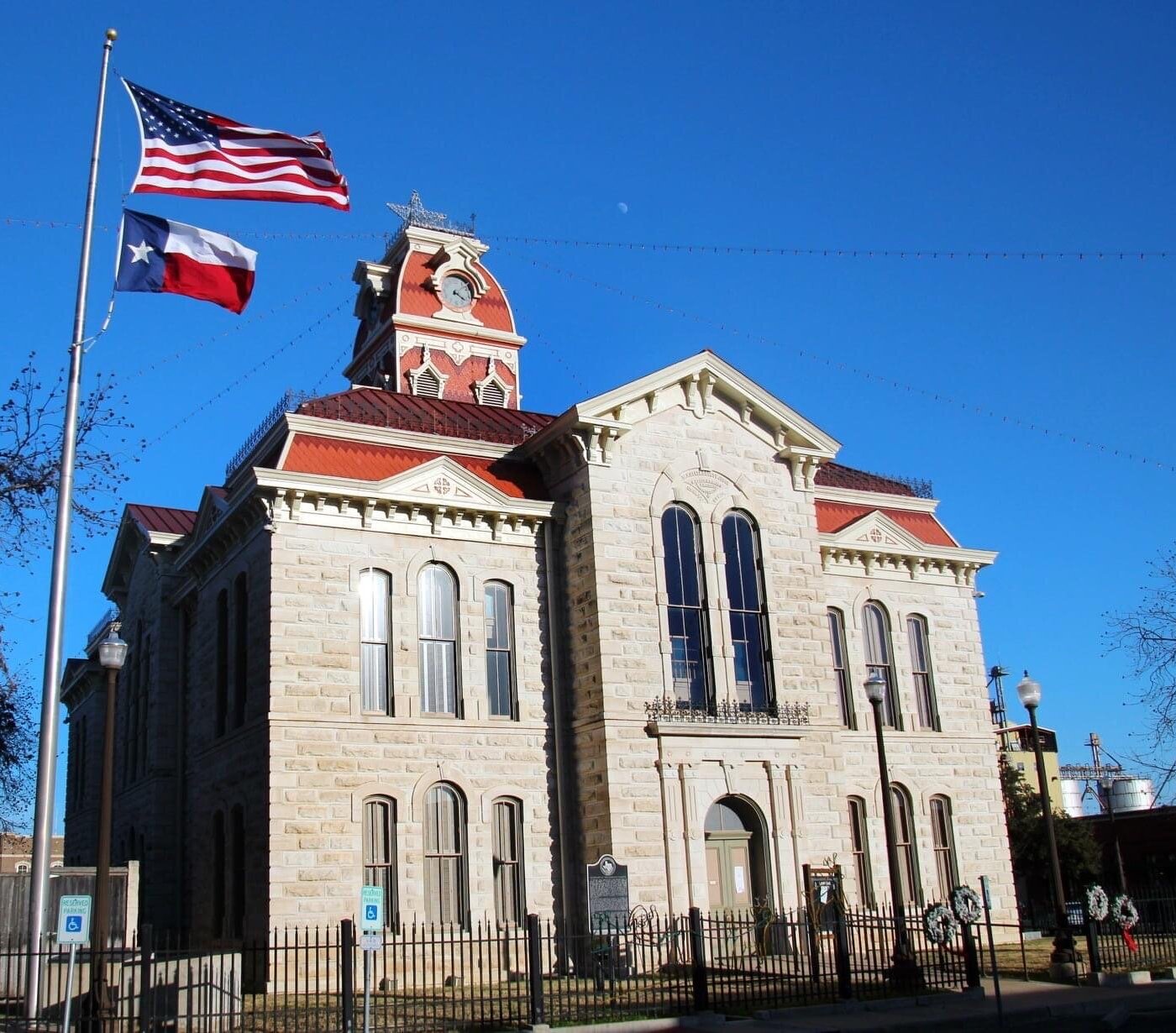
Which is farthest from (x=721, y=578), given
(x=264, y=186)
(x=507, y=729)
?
(x=264, y=186)

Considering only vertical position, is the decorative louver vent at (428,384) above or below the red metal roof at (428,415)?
above

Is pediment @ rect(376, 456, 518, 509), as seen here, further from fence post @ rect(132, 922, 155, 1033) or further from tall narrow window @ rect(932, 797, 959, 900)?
tall narrow window @ rect(932, 797, 959, 900)

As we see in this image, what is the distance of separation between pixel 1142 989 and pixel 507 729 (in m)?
12.6

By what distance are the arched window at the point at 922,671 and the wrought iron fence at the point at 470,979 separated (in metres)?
7.53

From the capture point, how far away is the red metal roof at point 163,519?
33.2 metres

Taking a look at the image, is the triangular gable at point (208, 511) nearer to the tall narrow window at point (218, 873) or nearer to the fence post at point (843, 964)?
the tall narrow window at point (218, 873)

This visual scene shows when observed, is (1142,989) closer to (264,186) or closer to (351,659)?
(351,659)

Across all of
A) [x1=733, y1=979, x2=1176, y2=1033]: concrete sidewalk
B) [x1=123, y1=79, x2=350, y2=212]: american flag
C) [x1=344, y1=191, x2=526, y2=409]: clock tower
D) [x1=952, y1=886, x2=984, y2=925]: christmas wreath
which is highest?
[x1=344, y1=191, x2=526, y2=409]: clock tower

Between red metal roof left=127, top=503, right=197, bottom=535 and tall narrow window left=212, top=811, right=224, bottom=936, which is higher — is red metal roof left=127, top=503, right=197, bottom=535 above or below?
above

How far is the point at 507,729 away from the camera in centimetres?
2645

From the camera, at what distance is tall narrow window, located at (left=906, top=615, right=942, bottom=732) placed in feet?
107

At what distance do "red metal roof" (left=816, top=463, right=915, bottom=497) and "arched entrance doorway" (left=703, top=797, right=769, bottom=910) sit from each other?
398 inches

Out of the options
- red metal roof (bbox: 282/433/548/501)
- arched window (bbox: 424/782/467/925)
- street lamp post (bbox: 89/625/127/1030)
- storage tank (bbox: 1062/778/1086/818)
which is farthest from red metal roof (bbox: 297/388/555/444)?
storage tank (bbox: 1062/778/1086/818)

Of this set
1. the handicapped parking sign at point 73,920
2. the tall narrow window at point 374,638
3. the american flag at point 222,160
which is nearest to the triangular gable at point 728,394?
the tall narrow window at point 374,638
